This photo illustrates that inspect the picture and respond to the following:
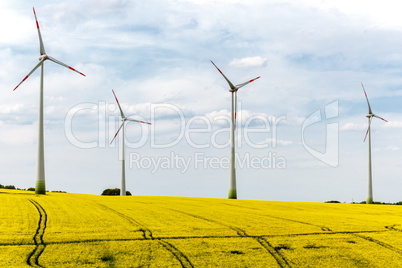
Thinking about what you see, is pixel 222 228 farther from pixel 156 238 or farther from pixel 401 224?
pixel 401 224

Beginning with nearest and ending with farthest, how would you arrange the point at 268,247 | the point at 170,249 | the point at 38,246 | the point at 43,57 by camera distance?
the point at 38,246 → the point at 170,249 → the point at 268,247 → the point at 43,57

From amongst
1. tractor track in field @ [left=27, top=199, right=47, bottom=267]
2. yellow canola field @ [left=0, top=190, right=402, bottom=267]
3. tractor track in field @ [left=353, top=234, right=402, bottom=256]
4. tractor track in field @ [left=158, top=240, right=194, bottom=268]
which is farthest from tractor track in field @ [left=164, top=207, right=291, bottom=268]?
tractor track in field @ [left=27, top=199, right=47, bottom=267]

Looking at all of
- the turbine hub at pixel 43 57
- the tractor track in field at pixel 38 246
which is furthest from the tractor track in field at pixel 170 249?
the turbine hub at pixel 43 57

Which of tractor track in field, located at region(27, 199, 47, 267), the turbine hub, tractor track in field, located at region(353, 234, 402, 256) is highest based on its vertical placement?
the turbine hub

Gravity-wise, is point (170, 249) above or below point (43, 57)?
below

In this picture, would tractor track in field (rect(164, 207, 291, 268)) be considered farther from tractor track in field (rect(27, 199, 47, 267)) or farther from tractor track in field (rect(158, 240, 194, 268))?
tractor track in field (rect(27, 199, 47, 267))

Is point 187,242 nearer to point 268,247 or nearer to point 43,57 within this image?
point 268,247

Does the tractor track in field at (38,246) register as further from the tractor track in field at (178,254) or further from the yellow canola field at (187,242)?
the tractor track in field at (178,254)

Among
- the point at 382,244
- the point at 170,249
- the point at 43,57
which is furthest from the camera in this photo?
the point at 43,57

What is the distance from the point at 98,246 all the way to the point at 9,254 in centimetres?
322

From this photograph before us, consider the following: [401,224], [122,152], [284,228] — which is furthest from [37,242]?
[122,152]

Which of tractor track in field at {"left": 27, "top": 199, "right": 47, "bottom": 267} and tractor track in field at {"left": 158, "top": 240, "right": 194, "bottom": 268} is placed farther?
tractor track in field at {"left": 158, "top": 240, "right": 194, "bottom": 268}

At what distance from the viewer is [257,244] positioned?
66.4 feet

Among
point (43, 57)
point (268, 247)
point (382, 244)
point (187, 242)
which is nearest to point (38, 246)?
point (187, 242)
